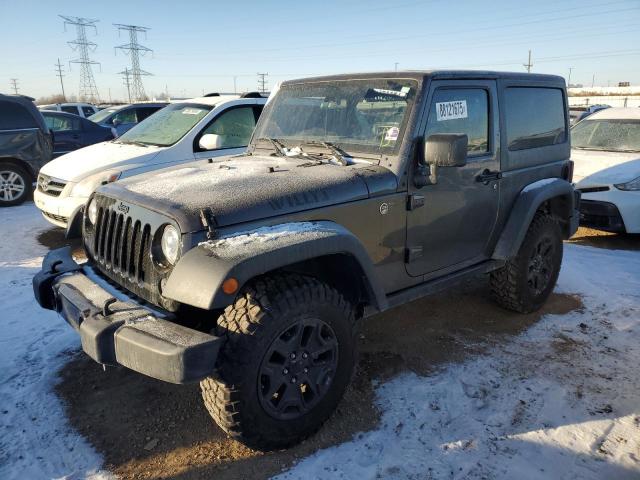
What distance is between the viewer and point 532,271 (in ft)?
14.4

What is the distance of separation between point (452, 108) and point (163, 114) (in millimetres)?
4944

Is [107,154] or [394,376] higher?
[107,154]

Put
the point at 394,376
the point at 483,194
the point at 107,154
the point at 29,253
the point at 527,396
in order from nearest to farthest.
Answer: the point at 527,396 < the point at 394,376 < the point at 483,194 < the point at 29,253 < the point at 107,154

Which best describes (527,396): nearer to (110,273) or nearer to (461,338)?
(461,338)

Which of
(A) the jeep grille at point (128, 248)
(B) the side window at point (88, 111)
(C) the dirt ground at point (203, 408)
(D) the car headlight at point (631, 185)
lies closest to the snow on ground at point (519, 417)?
(C) the dirt ground at point (203, 408)

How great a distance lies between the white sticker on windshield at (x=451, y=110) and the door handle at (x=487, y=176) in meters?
0.43

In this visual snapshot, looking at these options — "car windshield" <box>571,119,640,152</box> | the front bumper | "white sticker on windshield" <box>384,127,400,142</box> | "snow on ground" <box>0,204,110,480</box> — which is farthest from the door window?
"car windshield" <box>571,119,640,152</box>

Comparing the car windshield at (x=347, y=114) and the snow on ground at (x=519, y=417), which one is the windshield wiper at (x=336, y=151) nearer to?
the car windshield at (x=347, y=114)

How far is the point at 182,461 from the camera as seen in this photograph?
2.67m

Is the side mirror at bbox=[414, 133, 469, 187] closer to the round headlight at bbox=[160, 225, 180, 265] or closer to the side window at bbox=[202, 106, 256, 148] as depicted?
the round headlight at bbox=[160, 225, 180, 265]

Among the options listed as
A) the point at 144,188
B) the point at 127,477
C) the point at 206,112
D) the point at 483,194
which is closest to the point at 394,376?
the point at 483,194

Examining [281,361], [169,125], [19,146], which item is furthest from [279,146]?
[19,146]

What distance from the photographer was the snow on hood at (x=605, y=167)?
6785 mm

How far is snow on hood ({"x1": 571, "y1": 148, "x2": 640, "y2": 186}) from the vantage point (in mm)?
6785
